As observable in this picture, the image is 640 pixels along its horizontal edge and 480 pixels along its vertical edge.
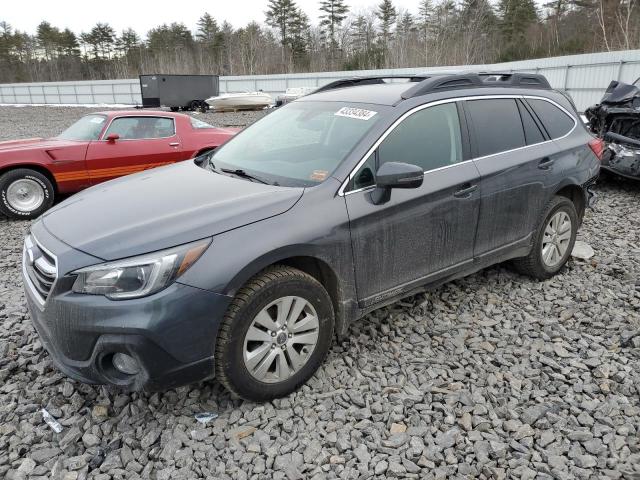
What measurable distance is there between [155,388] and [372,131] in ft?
6.43

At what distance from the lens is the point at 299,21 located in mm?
60312

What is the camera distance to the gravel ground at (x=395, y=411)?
242 centimetres

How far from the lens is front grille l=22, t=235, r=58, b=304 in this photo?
2.50 meters

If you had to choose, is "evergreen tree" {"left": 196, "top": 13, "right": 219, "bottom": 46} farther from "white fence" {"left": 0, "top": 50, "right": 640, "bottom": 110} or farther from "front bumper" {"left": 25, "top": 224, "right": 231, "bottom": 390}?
"front bumper" {"left": 25, "top": 224, "right": 231, "bottom": 390}

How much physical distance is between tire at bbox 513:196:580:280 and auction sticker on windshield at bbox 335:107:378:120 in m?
1.87

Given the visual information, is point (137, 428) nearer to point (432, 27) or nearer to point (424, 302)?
point (424, 302)

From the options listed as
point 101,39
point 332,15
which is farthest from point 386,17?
point 101,39

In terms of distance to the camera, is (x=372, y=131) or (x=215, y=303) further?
(x=372, y=131)

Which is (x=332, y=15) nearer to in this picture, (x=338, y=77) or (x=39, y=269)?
(x=338, y=77)

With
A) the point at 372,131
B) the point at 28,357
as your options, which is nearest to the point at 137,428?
the point at 28,357

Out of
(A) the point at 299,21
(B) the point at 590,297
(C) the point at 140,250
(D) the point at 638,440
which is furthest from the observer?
(A) the point at 299,21

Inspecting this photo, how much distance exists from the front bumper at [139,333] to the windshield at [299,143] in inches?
40.5

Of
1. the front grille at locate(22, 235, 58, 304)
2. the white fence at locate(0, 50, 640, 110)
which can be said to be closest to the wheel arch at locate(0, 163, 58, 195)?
the front grille at locate(22, 235, 58, 304)

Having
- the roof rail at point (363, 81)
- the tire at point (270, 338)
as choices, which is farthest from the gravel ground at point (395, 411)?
the roof rail at point (363, 81)
